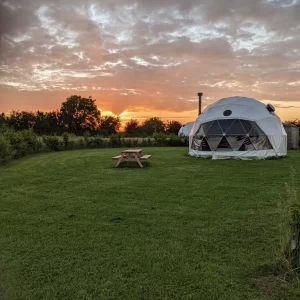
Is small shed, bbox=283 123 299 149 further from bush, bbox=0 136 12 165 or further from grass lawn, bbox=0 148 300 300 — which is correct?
bush, bbox=0 136 12 165

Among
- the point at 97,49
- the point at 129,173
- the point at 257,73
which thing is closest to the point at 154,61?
the point at 97,49

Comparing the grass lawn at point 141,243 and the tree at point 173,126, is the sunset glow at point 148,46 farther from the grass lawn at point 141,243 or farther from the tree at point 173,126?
the tree at point 173,126

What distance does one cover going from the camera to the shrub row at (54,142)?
12.1 m

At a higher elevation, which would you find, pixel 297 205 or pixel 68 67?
pixel 68 67

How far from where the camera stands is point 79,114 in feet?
146

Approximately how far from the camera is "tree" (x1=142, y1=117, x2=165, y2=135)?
144 feet

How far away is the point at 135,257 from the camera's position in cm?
288

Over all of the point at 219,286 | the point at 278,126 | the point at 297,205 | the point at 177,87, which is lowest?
the point at 219,286

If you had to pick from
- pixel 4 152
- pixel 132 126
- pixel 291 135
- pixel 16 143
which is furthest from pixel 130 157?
pixel 132 126

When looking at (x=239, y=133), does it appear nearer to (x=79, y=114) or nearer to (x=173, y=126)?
(x=173, y=126)

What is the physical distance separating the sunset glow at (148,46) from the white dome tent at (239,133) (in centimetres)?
260

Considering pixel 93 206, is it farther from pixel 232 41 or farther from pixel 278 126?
pixel 278 126

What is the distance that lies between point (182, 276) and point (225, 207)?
232 cm

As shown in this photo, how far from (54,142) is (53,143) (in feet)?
0.33
